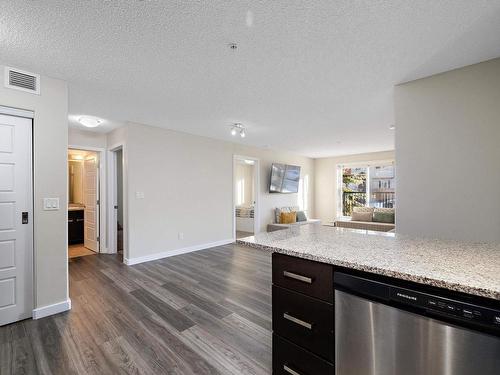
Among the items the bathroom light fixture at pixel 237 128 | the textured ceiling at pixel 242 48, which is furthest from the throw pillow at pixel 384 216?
the bathroom light fixture at pixel 237 128

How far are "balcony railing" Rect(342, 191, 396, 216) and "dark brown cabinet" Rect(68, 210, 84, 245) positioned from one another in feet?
24.4

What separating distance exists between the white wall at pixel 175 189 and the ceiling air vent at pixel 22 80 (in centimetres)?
158

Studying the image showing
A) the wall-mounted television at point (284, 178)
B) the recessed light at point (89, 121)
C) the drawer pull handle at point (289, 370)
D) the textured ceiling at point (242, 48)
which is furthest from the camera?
the wall-mounted television at point (284, 178)

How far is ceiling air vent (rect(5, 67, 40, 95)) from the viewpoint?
7.19ft

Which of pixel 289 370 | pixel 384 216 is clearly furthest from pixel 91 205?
pixel 384 216

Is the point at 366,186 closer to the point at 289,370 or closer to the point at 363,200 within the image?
the point at 363,200

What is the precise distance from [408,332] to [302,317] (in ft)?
1.65

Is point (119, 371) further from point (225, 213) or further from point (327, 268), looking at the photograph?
point (225, 213)

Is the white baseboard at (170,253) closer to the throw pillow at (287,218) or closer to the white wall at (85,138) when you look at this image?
the throw pillow at (287,218)

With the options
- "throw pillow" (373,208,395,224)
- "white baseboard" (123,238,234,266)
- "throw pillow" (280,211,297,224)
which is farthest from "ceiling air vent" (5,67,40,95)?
"throw pillow" (373,208,395,224)

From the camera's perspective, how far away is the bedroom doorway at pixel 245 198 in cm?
612

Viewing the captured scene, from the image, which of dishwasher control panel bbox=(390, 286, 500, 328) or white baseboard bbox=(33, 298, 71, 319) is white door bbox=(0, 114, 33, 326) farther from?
dishwasher control panel bbox=(390, 286, 500, 328)

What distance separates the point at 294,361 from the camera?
134cm

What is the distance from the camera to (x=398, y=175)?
2588 mm
